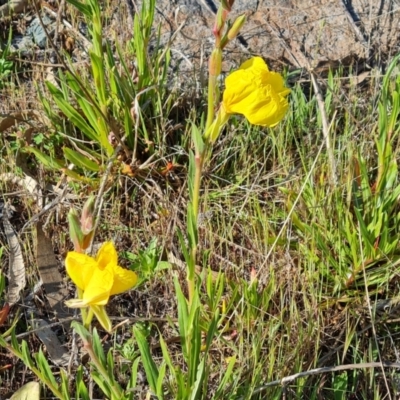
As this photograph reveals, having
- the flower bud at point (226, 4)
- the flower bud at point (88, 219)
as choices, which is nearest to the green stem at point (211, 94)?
the flower bud at point (226, 4)

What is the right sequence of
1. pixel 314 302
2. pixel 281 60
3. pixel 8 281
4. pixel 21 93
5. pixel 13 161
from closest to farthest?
1. pixel 314 302
2. pixel 8 281
3. pixel 13 161
4. pixel 21 93
5. pixel 281 60

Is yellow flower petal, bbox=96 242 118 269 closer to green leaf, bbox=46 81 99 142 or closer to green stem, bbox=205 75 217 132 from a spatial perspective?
green stem, bbox=205 75 217 132

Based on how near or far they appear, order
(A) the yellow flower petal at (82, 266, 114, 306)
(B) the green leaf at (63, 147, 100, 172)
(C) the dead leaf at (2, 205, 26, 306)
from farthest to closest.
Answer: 1. (B) the green leaf at (63, 147, 100, 172)
2. (C) the dead leaf at (2, 205, 26, 306)
3. (A) the yellow flower petal at (82, 266, 114, 306)

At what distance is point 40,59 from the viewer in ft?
9.47

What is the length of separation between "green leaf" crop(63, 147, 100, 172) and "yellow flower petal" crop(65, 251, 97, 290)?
117cm

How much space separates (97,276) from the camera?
3.75 ft

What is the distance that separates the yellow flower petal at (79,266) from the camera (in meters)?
1.14

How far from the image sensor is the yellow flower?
130cm

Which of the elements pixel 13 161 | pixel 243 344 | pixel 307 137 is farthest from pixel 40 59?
pixel 243 344

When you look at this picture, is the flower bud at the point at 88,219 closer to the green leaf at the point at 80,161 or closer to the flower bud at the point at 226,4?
the flower bud at the point at 226,4

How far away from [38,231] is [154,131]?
66 cm

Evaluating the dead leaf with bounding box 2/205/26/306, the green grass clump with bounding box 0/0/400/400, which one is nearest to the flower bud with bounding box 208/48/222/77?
the green grass clump with bounding box 0/0/400/400

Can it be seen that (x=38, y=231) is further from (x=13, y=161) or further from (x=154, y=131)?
(x=154, y=131)

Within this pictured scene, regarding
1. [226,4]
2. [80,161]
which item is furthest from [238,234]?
[226,4]
